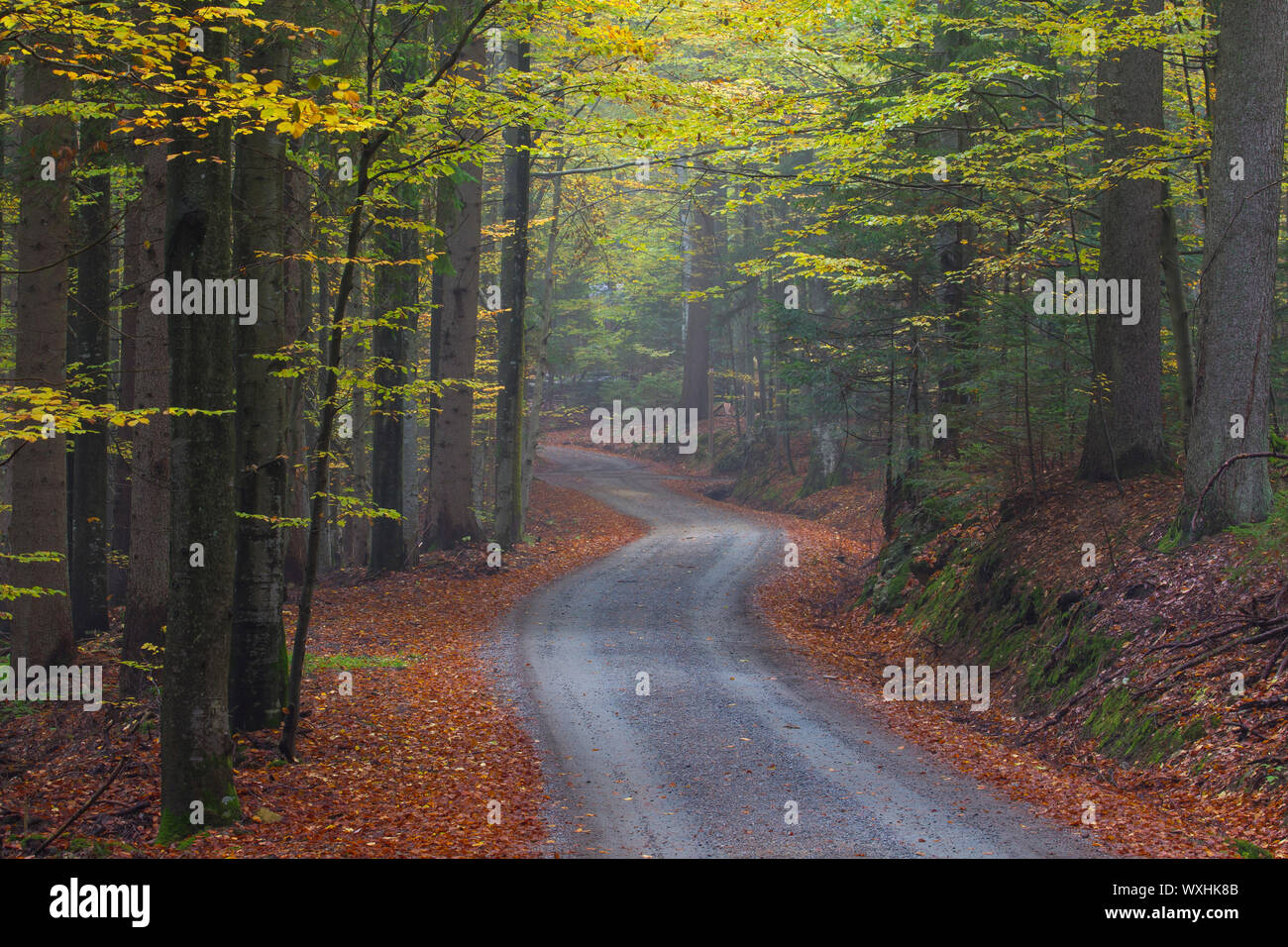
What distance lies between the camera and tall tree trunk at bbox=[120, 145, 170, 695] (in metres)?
9.82

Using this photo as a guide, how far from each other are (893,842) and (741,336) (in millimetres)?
37136

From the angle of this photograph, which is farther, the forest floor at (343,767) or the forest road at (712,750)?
the forest road at (712,750)

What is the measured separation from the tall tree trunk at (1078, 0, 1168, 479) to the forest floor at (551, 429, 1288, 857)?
602 millimetres

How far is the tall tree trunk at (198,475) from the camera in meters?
6.50

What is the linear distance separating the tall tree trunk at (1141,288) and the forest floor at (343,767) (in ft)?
28.8

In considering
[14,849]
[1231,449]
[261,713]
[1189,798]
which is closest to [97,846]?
[14,849]

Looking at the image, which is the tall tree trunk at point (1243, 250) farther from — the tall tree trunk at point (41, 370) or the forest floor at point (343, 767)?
the tall tree trunk at point (41, 370)

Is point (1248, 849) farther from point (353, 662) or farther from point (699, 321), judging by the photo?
point (699, 321)

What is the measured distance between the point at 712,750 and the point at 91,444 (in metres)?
10.1

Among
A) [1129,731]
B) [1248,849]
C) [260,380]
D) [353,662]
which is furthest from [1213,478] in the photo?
[353,662]

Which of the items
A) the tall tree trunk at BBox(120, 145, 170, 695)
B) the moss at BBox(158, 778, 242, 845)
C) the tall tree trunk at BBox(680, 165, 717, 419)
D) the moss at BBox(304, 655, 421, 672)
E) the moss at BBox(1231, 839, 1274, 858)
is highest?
the tall tree trunk at BBox(680, 165, 717, 419)

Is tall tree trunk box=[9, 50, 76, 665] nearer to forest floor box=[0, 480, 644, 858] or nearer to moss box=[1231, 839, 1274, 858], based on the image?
forest floor box=[0, 480, 644, 858]

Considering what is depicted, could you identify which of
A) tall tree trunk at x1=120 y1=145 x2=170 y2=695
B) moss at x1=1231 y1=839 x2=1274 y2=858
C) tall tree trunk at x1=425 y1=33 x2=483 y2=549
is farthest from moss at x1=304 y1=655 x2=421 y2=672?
moss at x1=1231 y1=839 x2=1274 y2=858

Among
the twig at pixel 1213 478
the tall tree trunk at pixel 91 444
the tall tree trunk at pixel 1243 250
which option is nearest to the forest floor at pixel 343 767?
the tall tree trunk at pixel 91 444
